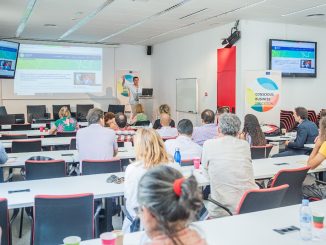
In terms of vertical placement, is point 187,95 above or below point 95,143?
above

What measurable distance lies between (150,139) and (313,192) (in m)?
1.97

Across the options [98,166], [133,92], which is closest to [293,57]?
[133,92]

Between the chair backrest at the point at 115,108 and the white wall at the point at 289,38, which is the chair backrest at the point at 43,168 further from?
the chair backrest at the point at 115,108

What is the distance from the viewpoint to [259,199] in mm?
2686

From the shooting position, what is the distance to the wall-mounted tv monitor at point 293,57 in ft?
29.5

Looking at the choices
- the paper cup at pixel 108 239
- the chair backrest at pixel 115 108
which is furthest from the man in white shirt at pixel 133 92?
the paper cup at pixel 108 239

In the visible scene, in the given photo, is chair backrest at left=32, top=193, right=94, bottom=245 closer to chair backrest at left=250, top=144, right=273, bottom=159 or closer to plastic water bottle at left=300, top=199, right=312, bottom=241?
plastic water bottle at left=300, top=199, right=312, bottom=241

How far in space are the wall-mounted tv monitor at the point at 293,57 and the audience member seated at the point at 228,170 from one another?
6215 mm

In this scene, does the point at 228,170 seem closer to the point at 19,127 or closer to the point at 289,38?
the point at 19,127

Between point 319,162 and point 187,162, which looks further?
point 187,162

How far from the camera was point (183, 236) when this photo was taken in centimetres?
144

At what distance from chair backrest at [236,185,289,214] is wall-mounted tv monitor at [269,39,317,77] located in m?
6.71

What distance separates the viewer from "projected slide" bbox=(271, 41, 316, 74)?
29.7 feet

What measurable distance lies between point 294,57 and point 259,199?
24.4 ft
